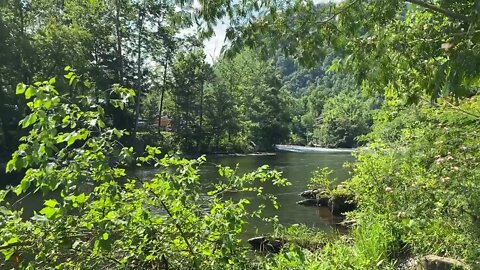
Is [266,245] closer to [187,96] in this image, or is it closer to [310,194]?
[310,194]

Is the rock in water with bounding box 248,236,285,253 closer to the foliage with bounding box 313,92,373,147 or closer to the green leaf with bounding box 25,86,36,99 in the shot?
the green leaf with bounding box 25,86,36,99

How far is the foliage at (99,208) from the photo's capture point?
9.55 feet

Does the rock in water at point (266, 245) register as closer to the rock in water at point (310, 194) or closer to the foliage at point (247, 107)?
the rock in water at point (310, 194)

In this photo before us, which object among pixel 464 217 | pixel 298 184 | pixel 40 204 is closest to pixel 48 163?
pixel 464 217

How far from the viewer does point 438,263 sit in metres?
4.62

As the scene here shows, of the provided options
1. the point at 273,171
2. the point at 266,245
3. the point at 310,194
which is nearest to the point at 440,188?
the point at 273,171

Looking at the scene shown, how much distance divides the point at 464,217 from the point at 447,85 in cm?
232

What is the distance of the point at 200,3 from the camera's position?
440 centimetres

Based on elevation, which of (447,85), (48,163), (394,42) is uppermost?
(394,42)

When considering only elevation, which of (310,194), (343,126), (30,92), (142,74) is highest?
(142,74)

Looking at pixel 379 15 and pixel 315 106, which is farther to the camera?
pixel 315 106

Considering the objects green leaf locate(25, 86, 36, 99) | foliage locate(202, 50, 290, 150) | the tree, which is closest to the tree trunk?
the tree

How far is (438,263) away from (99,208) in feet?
11.2

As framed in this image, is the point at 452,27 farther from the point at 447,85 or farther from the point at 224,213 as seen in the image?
the point at 224,213
